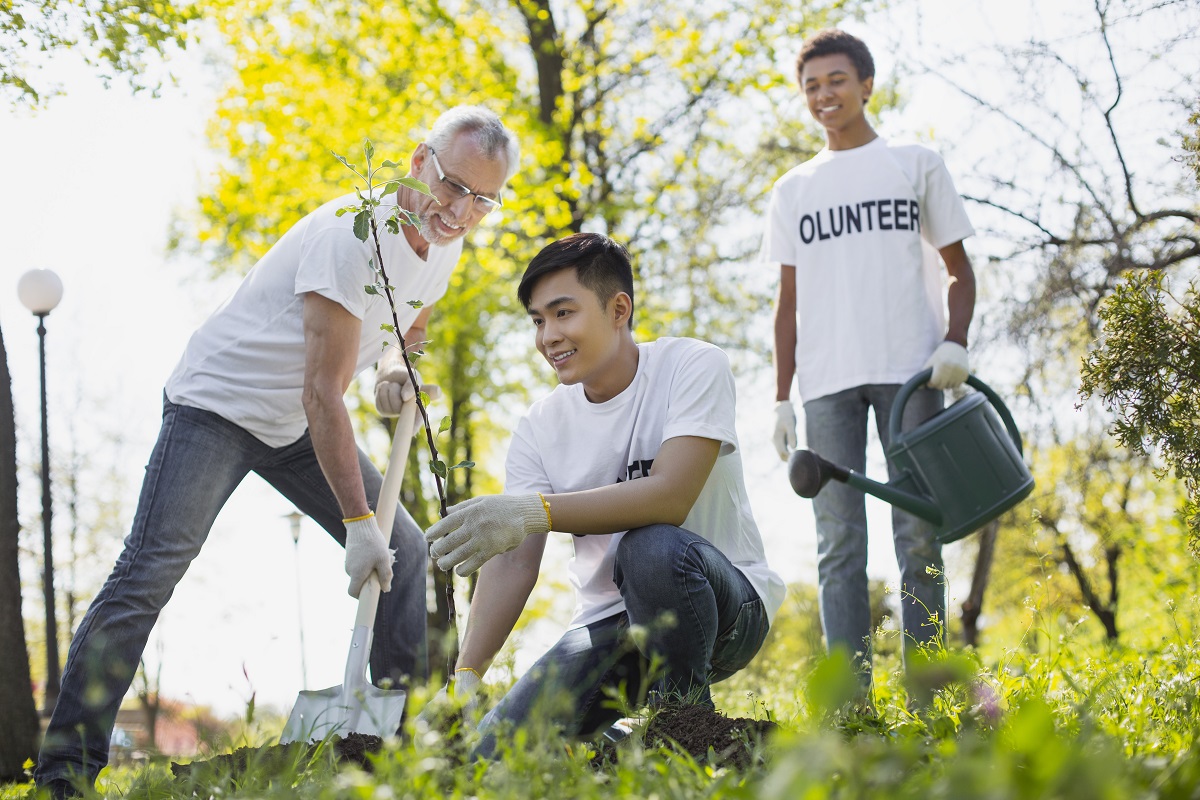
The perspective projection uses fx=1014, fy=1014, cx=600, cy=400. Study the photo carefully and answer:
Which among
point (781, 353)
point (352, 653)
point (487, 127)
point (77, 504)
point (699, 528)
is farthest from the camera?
point (77, 504)

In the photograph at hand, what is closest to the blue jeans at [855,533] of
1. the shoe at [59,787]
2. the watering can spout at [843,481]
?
the watering can spout at [843,481]

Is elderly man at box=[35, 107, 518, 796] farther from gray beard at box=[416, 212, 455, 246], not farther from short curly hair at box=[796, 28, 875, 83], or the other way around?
short curly hair at box=[796, 28, 875, 83]

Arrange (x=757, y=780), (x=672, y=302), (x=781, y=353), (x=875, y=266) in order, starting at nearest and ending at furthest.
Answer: (x=757, y=780) < (x=875, y=266) < (x=781, y=353) < (x=672, y=302)

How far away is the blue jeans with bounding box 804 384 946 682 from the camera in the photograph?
2.91 m

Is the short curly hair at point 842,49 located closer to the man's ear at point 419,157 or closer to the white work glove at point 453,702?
the man's ear at point 419,157

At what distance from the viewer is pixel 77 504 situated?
14961 millimetres

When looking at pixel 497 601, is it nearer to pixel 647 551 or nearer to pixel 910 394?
pixel 647 551

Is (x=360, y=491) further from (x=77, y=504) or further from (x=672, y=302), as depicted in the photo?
(x=77, y=504)

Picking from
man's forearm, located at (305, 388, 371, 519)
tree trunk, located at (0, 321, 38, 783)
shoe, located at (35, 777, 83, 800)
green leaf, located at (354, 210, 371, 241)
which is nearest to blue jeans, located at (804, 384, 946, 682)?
man's forearm, located at (305, 388, 371, 519)

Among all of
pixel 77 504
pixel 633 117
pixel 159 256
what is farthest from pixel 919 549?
pixel 77 504

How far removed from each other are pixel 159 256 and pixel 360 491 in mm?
10976

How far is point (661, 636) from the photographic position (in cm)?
210

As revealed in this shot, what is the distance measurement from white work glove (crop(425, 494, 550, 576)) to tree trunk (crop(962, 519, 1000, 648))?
6.51 metres

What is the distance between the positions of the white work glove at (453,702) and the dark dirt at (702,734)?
25cm
